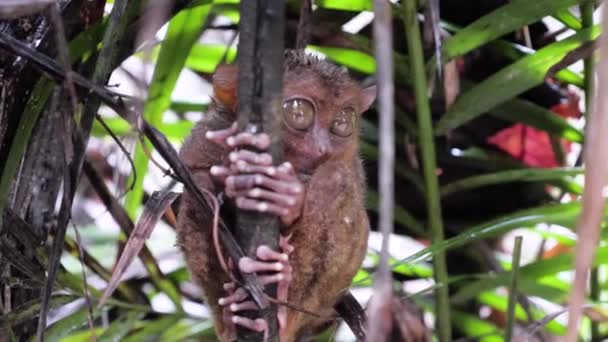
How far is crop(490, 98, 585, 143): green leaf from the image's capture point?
290 centimetres

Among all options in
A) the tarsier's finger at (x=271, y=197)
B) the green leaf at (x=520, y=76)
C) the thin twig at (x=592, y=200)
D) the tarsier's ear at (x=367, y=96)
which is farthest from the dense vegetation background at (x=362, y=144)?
the thin twig at (x=592, y=200)

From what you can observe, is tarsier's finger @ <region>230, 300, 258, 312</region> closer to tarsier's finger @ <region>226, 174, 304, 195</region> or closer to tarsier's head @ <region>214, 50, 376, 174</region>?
tarsier's finger @ <region>226, 174, 304, 195</region>

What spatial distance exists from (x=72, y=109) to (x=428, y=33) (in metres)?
1.37

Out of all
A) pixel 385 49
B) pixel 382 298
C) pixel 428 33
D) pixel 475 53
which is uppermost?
pixel 475 53

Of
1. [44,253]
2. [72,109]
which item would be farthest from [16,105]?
[72,109]

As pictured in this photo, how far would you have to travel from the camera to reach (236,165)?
5.53 ft

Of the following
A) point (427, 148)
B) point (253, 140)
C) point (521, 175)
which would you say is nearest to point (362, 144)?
point (427, 148)

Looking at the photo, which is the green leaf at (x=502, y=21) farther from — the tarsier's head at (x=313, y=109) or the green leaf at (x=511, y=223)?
the green leaf at (x=511, y=223)

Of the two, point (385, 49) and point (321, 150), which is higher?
point (321, 150)

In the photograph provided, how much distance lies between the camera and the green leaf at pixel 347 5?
8.20 feet

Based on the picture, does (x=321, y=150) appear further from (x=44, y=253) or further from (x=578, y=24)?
(x=578, y=24)

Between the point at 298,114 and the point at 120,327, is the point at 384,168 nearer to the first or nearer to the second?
the point at 298,114

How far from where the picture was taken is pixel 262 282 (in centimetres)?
Answer: 166

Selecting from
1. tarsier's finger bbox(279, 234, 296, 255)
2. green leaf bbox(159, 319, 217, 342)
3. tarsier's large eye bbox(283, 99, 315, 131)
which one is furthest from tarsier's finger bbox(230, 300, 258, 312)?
green leaf bbox(159, 319, 217, 342)
